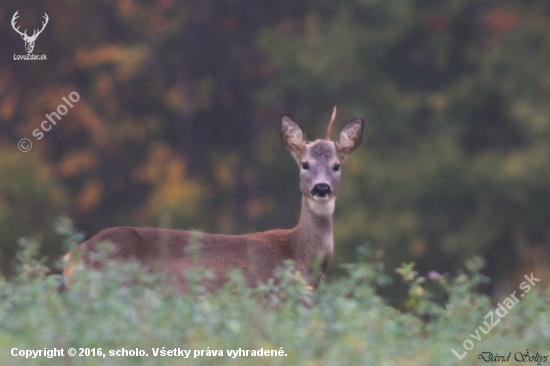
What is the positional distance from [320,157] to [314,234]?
2.41 ft

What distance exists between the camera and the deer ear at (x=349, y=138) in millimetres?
8602

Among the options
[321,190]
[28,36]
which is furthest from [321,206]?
[28,36]

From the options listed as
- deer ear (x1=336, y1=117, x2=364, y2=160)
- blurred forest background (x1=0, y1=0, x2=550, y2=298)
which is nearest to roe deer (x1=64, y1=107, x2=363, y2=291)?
deer ear (x1=336, y1=117, x2=364, y2=160)

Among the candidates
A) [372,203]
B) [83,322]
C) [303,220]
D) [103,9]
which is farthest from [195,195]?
[83,322]

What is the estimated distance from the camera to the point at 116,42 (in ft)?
75.4

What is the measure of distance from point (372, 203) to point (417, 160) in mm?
1217

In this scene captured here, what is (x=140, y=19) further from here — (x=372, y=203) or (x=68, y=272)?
(x=68, y=272)

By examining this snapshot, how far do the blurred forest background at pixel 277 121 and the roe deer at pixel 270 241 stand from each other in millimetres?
7164

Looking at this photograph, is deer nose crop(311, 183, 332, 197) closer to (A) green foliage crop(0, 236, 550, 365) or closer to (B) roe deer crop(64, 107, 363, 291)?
(B) roe deer crop(64, 107, 363, 291)

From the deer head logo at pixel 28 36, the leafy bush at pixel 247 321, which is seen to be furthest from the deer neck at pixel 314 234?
the deer head logo at pixel 28 36

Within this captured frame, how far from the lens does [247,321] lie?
542 centimetres

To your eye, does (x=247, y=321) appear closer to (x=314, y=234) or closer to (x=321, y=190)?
(x=314, y=234)

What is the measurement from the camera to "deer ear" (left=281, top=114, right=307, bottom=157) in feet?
28.4

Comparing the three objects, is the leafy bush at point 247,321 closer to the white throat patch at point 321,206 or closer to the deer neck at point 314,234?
the deer neck at point 314,234
